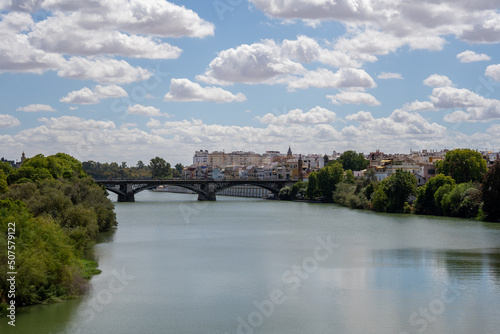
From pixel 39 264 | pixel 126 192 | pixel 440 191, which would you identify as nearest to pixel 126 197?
pixel 126 192

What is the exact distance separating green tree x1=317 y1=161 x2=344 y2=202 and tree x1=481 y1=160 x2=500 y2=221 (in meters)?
30.6

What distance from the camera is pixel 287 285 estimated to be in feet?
68.2

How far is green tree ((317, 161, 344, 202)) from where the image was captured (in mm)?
71812

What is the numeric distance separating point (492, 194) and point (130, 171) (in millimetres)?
134630

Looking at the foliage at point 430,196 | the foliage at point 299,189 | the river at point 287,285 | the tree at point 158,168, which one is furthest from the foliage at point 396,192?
the tree at point 158,168

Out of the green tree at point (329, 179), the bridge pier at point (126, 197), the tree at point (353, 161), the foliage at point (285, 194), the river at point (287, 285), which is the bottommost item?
the river at point (287, 285)

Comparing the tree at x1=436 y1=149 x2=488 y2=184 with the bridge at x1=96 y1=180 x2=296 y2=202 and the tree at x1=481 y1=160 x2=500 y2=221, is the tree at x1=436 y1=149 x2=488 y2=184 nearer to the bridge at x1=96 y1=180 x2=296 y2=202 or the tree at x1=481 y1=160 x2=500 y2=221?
the tree at x1=481 y1=160 x2=500 y2=221

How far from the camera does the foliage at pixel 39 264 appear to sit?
16.2 metres

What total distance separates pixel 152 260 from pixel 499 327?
14.1m

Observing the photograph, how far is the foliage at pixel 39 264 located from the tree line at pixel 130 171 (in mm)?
103554

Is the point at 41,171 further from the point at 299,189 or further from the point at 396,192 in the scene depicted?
the point at 299,189

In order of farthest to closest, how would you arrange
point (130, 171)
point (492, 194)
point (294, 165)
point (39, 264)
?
point (130, 171)
point (294, 165)
point (492, 194)
point (39, 264)

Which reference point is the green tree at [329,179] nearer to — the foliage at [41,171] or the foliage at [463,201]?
the foliage at [463,201]

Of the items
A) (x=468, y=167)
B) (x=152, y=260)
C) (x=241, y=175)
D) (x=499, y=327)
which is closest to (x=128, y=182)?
(x=468, y=167)
